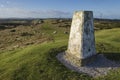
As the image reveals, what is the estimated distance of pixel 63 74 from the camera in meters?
25.8

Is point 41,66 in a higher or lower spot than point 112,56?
lower

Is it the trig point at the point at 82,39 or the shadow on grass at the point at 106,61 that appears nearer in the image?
the trig point at the point at 82,39

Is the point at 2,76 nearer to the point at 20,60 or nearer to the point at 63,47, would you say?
the point at 20,60

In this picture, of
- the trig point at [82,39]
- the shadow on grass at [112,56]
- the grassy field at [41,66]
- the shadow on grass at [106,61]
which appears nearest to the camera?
the grassy field at [41,66]

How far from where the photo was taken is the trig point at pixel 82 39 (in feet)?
91.4

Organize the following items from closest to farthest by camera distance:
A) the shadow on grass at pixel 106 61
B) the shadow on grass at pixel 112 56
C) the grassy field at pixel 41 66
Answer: the grassy field at pixel 41 66 < the shadow on grass at pixel 106 61 < the shadow on grass at pixel 112 56

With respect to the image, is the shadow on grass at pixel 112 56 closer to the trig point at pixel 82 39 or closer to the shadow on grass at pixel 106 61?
the shadow on grass at pixel 106 61

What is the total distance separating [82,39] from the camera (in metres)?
27.8

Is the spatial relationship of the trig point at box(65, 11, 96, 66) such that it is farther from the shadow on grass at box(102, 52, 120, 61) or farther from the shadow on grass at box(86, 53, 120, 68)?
the shadow on grass at box(102, 52, 120, 61)

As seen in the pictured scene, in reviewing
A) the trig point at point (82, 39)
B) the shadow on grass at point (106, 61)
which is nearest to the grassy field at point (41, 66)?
the shadow on grass at point (106, 61)

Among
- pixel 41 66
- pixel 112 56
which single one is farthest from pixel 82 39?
pixel 112 56

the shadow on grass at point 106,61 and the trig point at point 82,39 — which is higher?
the trig point at point 82,39

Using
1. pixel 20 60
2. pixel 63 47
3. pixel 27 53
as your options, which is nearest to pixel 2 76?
pixel 20 60

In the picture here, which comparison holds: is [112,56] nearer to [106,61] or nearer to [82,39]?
[106,61]
